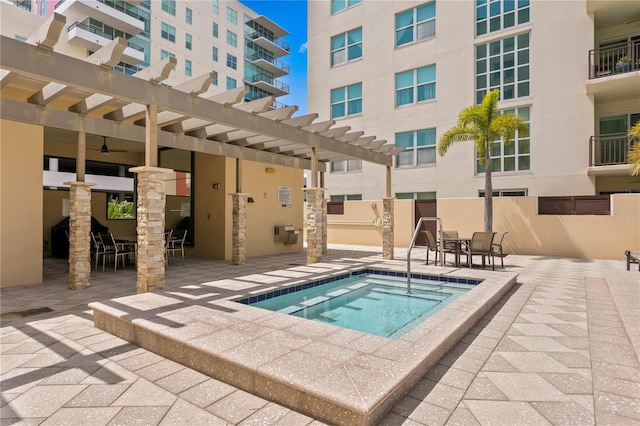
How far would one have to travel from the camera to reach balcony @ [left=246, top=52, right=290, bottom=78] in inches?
1458

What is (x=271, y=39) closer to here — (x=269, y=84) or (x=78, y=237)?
(x=269, y=84)

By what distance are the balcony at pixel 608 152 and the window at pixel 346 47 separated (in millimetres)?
11310

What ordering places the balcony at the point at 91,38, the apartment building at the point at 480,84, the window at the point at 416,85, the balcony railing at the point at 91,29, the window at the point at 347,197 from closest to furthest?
the apartment building at the point at 480,84 → the window at the point at 416,85 → the window at the point at 347,197 → the balcony at the point at 91,38 → the balcony railing at the point at 91,29

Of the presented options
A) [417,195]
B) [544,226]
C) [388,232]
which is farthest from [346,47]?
[544,226]

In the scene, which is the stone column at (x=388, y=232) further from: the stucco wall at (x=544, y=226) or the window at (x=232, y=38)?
the window at (x=232, y=38)

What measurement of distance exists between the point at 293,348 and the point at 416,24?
17517 millimetres

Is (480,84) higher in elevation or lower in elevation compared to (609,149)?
higher

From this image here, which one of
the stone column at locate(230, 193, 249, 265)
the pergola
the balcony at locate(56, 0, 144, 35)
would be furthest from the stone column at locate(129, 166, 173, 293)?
the balcony at locate(56, 0, 144, 35)

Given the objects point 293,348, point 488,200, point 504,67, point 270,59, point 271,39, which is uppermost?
point 271,39

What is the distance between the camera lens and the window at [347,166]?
18.1 m

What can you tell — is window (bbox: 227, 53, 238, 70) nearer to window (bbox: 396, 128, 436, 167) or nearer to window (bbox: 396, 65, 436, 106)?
window (bbox: 396, 65, 436, 106)

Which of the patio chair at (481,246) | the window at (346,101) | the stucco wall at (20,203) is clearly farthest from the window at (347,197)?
the stucco wall at (20,203)

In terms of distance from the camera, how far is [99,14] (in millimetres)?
24016

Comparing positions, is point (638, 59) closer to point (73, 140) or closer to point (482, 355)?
point (482, 355)
